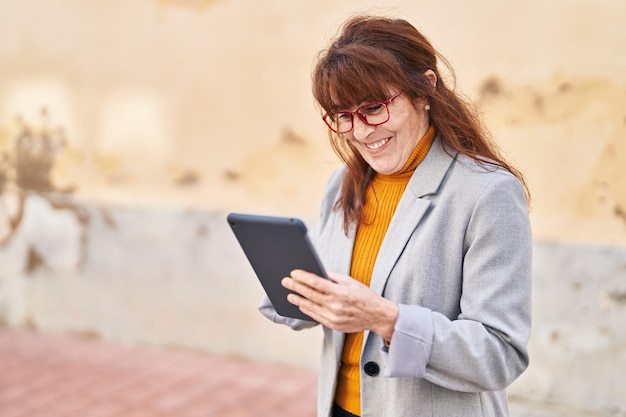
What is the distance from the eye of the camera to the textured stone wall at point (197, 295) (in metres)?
4.00

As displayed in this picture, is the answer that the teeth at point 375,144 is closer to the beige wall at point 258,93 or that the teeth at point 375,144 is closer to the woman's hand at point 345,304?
the woman's hand at point 345,304

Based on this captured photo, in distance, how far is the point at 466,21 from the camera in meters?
4.34

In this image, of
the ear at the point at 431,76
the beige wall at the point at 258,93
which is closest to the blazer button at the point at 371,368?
the ear at the point at 431,76

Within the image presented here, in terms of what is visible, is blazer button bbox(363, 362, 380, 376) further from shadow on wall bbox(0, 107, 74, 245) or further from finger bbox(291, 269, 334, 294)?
shadow on wall bbox(0, 107, 74, 245)

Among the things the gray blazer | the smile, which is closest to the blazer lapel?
the gray blazer

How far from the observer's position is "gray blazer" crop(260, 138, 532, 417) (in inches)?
64.1

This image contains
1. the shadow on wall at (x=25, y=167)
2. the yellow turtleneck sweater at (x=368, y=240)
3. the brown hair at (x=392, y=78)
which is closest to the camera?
the brown hair at (x=392, y=78)

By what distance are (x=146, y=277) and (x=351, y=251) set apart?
3691 millimetres

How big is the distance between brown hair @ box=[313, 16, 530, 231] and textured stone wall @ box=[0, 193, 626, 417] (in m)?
2.36

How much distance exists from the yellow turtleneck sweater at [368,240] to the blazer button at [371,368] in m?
0.06

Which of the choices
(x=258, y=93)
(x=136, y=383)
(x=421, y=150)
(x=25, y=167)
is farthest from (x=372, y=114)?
(x=25, y=167)

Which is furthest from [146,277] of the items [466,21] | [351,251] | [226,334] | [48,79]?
[351,251]

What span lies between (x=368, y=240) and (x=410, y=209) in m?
0.18

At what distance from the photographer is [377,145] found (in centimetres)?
191
